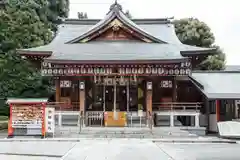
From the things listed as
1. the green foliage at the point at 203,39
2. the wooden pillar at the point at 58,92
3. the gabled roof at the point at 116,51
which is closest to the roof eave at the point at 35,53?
the gabled roof at the point at 116,51

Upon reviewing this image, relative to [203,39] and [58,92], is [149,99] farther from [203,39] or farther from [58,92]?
[203,39]

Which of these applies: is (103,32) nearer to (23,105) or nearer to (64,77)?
(64,77)

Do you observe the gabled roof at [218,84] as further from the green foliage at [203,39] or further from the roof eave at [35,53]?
the green foliage at [203,39]

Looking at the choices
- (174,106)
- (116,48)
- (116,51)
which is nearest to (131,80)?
(116,51)

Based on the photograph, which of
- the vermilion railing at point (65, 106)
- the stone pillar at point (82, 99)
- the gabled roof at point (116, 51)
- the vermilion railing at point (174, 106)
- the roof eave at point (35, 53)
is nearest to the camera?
the stone pillar at point (82, 99)

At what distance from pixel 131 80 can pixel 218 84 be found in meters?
5.96

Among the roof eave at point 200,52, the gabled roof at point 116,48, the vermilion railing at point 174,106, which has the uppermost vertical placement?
the gabled roof at point 116,48

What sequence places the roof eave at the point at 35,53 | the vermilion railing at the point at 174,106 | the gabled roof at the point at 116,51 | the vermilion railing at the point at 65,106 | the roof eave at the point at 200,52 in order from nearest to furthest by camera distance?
the gabled roof at the point at 116,51 < the roof eave at the point at 200,52 < the roof eave at the point at 35,53 < the vermilion railing at the point at 174,106 < the vermilion railing at the point at 65,106

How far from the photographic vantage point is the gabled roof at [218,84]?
82.4 feet

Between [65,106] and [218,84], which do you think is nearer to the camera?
[218,84]

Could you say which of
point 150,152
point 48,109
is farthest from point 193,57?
point 150,152

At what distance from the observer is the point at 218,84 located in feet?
90.7

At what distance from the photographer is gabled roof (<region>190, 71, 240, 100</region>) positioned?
25.1 meters

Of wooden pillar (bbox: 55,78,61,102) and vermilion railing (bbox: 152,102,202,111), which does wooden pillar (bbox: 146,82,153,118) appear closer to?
vermilion railing (bbox: 152,102,202,111)
